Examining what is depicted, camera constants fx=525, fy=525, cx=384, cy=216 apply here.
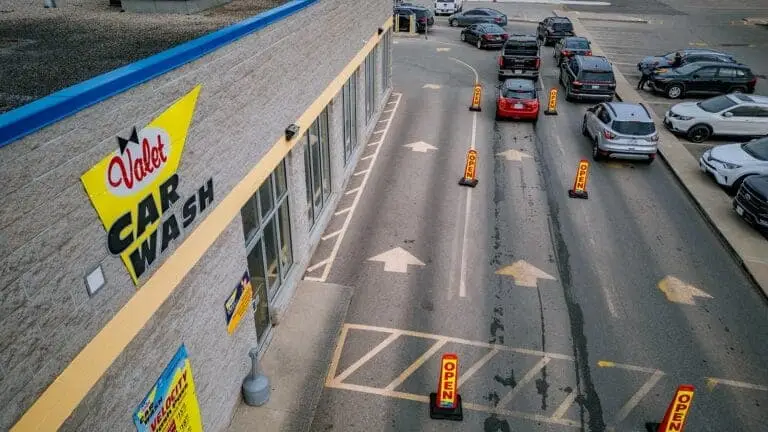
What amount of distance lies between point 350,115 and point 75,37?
1051cm

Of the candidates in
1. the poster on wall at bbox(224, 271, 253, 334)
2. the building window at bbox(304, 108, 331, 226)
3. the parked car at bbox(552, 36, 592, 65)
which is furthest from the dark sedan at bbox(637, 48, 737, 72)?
the poster on wall at bbox(224, 271, 253, 334)

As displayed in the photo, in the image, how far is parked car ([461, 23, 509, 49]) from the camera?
35875mm

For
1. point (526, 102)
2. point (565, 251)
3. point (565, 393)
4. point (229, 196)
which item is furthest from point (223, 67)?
point (526, 102)

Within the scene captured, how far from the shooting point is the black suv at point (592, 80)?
24906 mm

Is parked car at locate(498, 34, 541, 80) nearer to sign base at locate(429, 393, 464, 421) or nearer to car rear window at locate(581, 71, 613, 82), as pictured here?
car rear window at locate(581, 71, 613, 82)

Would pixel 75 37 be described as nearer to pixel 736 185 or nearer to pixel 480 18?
pixel 736 185

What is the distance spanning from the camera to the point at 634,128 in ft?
62.3

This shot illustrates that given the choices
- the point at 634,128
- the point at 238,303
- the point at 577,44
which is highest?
the point at 577,44

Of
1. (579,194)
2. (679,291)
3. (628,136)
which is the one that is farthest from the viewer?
(628,136)

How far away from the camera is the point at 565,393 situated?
32.9ft

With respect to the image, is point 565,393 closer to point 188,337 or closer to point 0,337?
point 188,337

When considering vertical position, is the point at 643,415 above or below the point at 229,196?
below

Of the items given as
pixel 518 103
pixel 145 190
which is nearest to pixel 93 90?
pixel 145 190

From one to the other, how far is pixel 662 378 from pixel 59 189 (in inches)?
422
